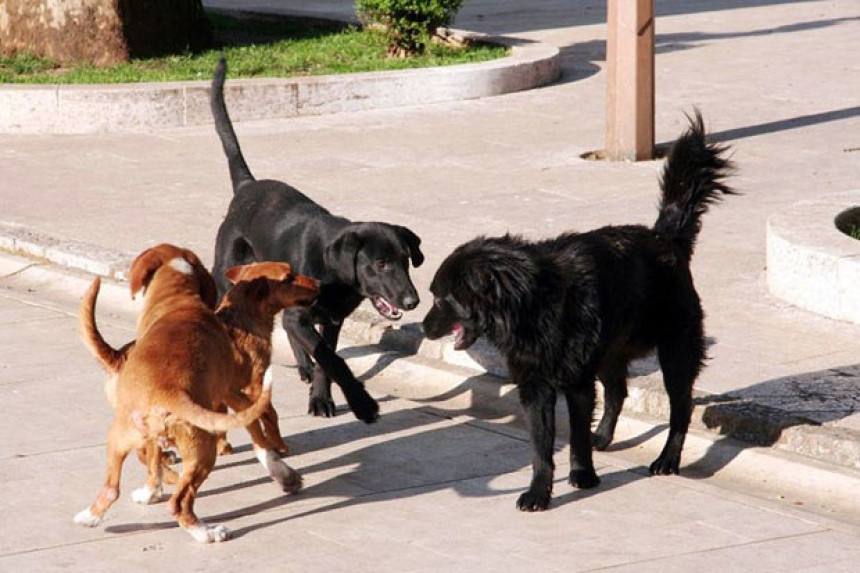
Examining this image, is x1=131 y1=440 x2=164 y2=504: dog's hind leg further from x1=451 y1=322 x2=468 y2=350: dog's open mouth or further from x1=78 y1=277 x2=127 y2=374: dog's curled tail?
x1=451 y1=322 x2=468 y2=350: dog's open mouth

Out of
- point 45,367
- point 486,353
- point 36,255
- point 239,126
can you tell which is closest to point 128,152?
point 239,126

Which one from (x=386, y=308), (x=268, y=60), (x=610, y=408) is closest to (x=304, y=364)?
(x=386, y=308)

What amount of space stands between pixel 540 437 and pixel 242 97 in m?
8.57

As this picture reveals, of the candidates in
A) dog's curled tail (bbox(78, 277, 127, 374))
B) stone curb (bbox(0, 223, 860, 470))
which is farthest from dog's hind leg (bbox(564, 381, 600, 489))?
dog's curled tail (bbox(78, 277, 127, 374))

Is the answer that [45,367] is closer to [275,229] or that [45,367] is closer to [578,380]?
[275,229]

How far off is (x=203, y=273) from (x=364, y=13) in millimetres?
10075

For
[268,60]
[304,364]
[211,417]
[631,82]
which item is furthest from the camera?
[268,60]

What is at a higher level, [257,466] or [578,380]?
[578,380]

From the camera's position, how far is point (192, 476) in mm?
5512

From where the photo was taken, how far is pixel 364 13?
16.2 m

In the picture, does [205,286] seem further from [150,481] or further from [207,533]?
[207,533]

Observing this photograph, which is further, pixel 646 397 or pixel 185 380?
pixel 646 397

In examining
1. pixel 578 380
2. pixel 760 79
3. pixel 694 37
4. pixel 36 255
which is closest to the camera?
pixel 578 380

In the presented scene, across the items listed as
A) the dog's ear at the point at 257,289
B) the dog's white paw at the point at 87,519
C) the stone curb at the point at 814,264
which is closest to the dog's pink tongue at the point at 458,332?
the dog's ear at the point at 257,289
